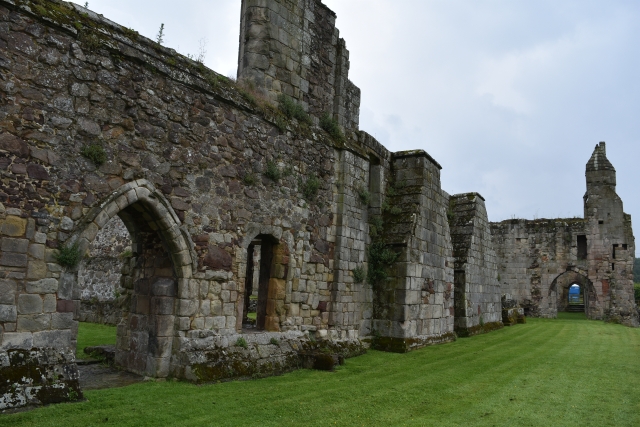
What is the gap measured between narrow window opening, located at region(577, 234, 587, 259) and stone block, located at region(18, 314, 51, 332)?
26.8 m

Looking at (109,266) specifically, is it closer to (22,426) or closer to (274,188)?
(274,188)

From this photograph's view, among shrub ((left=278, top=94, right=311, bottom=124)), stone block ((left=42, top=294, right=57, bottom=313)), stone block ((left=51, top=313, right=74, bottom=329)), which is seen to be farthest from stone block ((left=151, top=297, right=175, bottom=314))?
shrub ((left=278, top=94, right=311, bottom=124))

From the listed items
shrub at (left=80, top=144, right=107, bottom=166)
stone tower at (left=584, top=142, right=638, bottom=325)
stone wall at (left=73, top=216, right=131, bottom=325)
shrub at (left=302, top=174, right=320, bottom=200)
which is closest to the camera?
shrub at (left=80, top=144, right=107, bottom=166)

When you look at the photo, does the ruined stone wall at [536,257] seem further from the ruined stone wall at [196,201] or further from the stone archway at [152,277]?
the stone archway at [152,277]

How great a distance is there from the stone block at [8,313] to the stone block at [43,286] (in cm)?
25

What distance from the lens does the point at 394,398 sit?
7.00m

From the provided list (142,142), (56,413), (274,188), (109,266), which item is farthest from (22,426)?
(109,266)

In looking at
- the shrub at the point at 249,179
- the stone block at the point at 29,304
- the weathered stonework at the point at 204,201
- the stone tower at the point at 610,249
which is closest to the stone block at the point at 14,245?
the weathered stonework at the point at 204,201

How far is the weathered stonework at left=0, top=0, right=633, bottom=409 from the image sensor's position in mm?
5852

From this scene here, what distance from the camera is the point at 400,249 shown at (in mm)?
11789

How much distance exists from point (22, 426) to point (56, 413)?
48cm

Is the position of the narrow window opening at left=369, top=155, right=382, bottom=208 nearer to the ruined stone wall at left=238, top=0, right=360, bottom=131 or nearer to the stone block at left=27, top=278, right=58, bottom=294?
the ruined stone wall at left=238, top=0, right=360, bottom=131

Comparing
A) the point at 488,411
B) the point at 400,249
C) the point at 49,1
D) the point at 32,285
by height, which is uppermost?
the point at 49,1

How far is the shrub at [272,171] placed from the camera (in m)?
9.12
